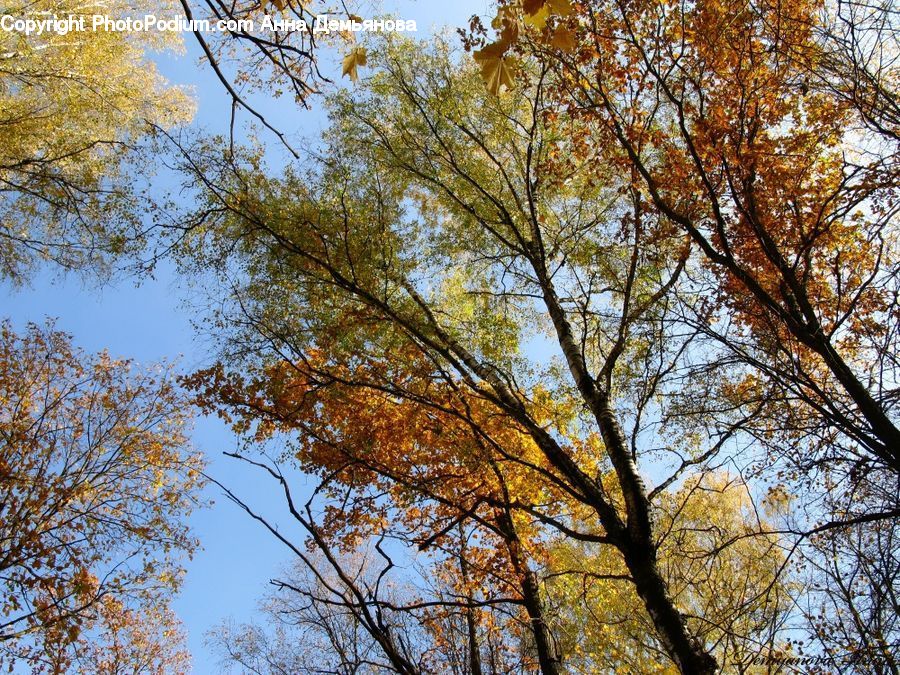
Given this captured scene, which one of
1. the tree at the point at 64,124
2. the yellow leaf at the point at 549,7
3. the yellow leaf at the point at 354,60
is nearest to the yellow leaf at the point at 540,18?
the yellow leaf at the point at 549,7

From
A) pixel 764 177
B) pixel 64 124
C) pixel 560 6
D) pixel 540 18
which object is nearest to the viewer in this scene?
pixel 560 6

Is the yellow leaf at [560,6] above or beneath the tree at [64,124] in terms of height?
beneath

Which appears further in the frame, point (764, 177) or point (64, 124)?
point (64, 124)

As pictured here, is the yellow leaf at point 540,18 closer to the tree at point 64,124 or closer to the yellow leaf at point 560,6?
the yellow leaf at point 560,6

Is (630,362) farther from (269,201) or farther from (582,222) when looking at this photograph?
(269,201)

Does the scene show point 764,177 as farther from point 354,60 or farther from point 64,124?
point 64,124

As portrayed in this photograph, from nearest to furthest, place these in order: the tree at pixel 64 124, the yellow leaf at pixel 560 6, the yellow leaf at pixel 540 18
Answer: the yellow leaf at pixel 560 6 < the yellow leaf at pixel 540 18 < the tree at pixel 64 124

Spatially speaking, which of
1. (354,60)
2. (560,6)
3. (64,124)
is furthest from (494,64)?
(64,124)

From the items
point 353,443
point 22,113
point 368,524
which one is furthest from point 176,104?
point 368,524

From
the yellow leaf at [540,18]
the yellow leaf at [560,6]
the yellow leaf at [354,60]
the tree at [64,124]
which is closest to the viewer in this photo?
the yellow leaf at [560,6]

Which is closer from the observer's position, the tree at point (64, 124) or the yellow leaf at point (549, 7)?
the yellow leaf at point (549, 7)

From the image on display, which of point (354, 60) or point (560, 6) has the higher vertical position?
point (354, 60)

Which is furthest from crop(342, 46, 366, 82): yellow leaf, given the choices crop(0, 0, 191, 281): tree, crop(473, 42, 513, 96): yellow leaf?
crop(0, 0, 191, 281): tree

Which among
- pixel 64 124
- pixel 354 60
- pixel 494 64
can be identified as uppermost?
pixel 64 124
